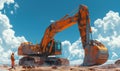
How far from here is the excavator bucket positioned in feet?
121

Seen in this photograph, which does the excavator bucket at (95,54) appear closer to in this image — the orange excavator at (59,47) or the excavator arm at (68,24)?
the orange excavator at (59,47)

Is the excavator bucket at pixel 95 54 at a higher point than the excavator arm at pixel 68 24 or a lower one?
lower

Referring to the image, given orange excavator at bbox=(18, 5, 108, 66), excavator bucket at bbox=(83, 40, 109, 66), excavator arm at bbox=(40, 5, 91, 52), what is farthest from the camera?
excavator arm at bbox=(40, 5, 91, 52)

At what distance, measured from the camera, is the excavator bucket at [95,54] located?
1452 inches

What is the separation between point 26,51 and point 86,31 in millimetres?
15709

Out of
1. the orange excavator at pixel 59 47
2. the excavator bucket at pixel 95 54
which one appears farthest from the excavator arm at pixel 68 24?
the excavator bucket at pixel 95 54

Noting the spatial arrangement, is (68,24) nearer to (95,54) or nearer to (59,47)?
(59,47)

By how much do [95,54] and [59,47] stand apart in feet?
58.1

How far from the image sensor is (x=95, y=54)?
36969 millimetres

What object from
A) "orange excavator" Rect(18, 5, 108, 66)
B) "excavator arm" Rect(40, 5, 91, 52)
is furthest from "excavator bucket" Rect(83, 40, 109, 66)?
"excavator arm" Rect(40, 5, 91, 52)

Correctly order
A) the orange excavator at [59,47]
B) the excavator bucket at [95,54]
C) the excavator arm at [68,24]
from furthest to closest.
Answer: the excavator arm at [68,24] → the orange excavator at [59,47] → the excavator bucket at [95,54]

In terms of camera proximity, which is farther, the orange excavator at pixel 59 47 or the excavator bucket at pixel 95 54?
the orange excavator at pixel 59 47

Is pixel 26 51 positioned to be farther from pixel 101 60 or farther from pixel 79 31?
pixel 101 60

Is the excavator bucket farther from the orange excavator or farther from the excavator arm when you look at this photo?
the excavator arm
